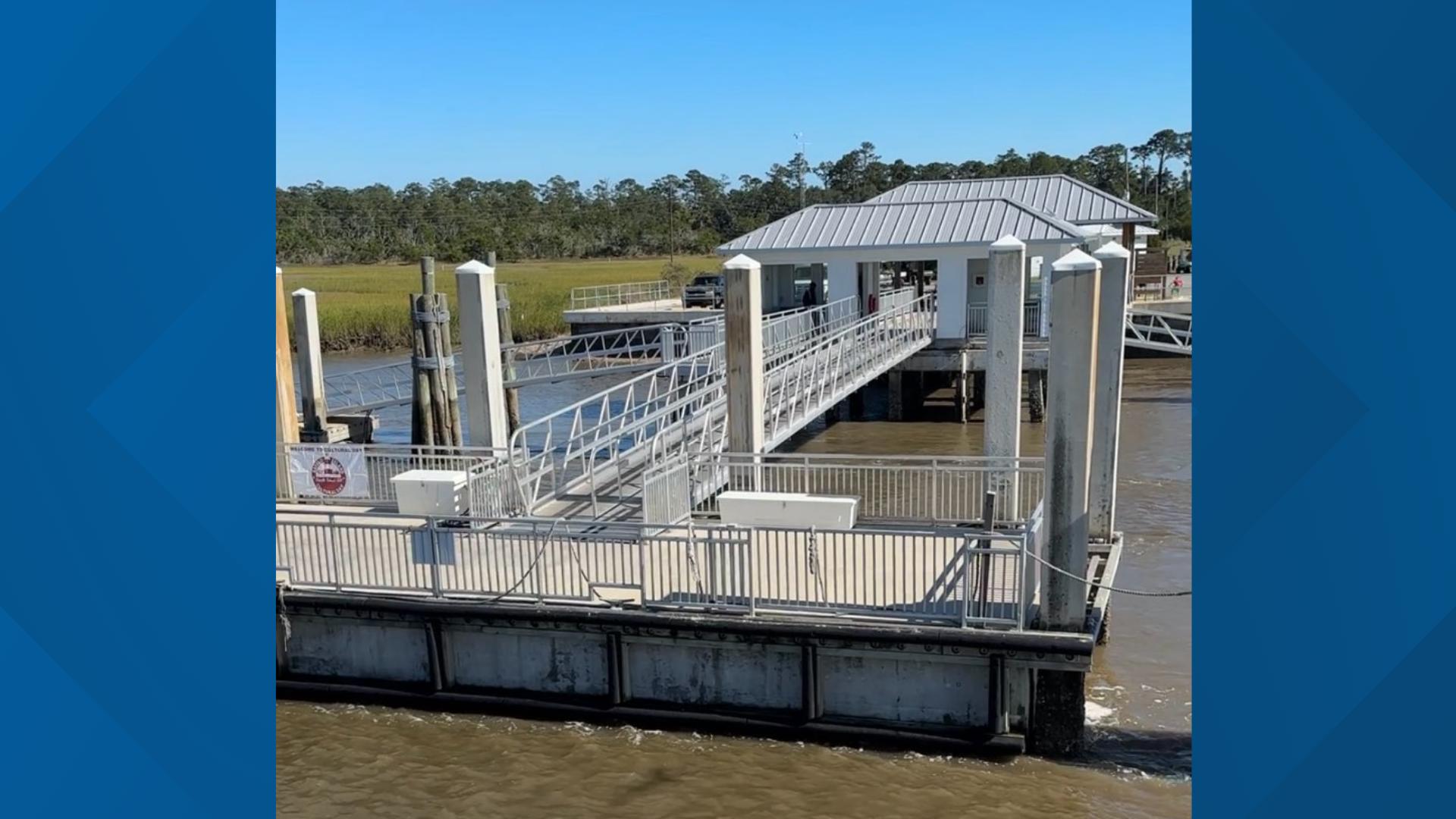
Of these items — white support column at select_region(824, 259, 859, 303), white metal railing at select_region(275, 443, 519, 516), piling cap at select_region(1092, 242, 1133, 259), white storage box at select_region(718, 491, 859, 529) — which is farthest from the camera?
white support column at select_region(824, 259, 859, 303)

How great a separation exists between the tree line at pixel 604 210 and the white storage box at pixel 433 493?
8044cm

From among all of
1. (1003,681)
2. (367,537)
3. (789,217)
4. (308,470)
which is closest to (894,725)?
(1003,681)

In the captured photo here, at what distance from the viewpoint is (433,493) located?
13.2m

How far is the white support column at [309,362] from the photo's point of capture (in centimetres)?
1966

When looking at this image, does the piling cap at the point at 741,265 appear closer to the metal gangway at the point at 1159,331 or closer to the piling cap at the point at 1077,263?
the piling cap at the point at 1077,263

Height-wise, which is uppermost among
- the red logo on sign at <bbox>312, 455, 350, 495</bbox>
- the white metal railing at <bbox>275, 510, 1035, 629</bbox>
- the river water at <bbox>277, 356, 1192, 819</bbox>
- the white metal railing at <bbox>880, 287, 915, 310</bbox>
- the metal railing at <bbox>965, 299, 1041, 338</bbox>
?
the white metal railing at <bbox>880, 287, 915, 310</bbox>

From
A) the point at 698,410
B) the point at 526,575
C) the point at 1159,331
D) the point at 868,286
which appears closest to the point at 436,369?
the point at 698,410

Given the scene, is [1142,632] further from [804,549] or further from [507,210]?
[507,210]

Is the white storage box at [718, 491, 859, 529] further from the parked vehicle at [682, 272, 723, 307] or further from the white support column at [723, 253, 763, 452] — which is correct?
the parked vehicle at [682, 272, 723, 307]

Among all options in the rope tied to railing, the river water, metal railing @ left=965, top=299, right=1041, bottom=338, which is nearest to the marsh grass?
metal railing @ left=965, top=299, right=1041, bottom=338

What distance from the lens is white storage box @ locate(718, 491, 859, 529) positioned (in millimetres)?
12008

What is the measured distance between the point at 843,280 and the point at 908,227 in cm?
219

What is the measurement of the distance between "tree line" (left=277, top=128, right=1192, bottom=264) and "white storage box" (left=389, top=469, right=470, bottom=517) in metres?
80.4

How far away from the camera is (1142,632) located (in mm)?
13945
